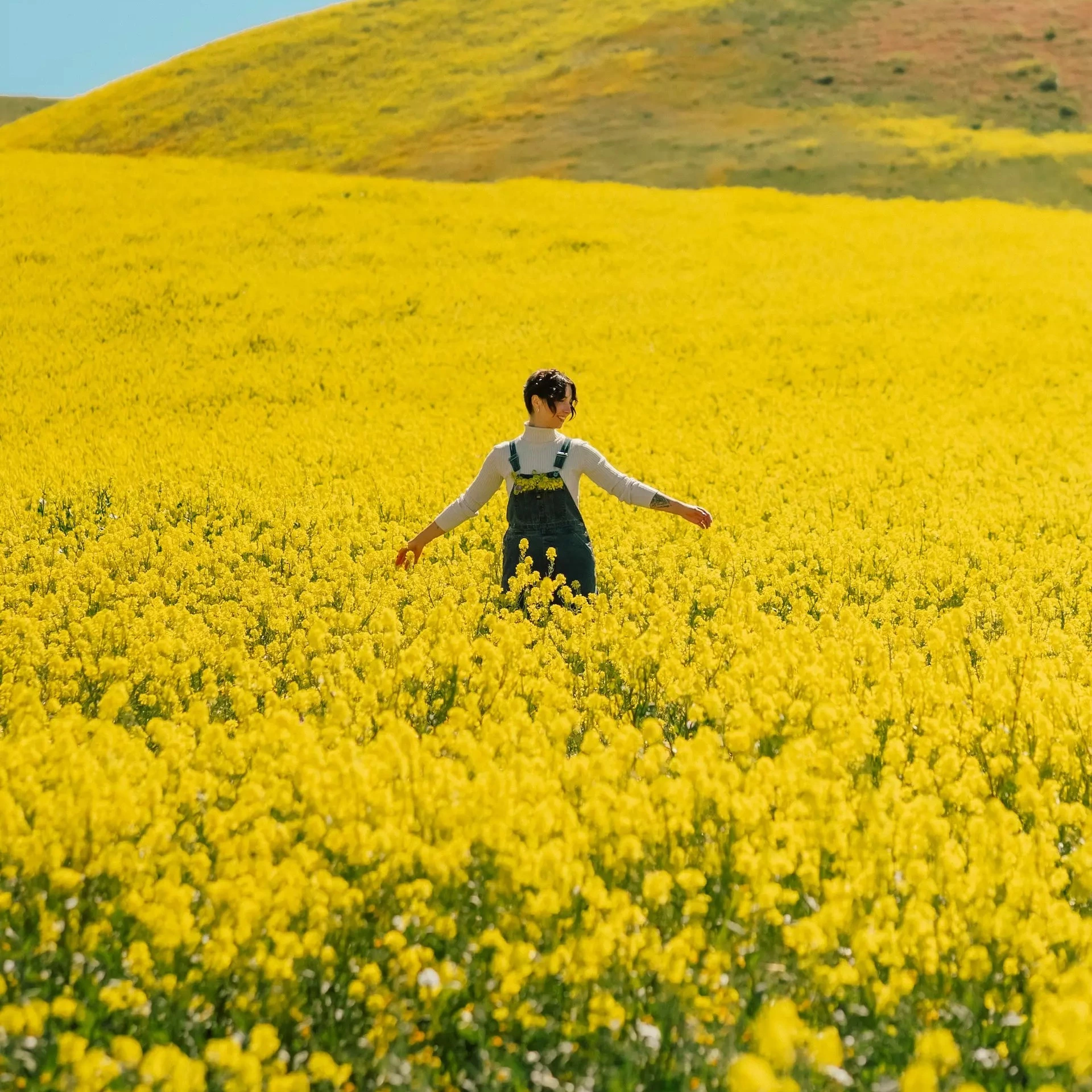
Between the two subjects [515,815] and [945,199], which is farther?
[945,199]

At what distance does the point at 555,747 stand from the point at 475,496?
Answer: 2075 millimetres

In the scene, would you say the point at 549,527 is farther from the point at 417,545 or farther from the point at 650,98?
the point at 650,98

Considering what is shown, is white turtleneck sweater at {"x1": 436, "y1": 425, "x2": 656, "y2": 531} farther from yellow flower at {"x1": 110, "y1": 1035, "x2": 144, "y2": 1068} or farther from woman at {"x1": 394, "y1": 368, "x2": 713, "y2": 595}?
yellow flower at {"x1": 110, "y1": 1035, "x2": 144, "y2": 1068}

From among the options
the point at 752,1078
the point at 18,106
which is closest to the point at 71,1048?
the point at 752,1078

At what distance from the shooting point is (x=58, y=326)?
19125 millimetres

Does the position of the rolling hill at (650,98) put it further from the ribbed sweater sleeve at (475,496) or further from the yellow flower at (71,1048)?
the yellow flower at (71,1048)

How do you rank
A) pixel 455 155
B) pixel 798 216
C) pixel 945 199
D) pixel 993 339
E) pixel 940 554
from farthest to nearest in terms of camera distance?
Result: pixel 455 155 < pixel 945 199 < pixel 798 216 < pixel 993 339 < pixel 940 554

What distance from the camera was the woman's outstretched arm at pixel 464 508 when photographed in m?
6.52

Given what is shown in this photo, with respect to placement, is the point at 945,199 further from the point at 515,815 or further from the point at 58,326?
the point at 515,815

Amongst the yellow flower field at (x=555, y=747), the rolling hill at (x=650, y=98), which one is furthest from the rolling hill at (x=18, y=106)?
the yellow flower field at (x=555, y=747)

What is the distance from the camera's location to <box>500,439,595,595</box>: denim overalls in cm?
638

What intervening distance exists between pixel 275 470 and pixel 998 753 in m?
8.46

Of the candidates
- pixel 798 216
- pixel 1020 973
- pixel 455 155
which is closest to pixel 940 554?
pixel 1020 973

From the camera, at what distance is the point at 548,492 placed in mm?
6414
